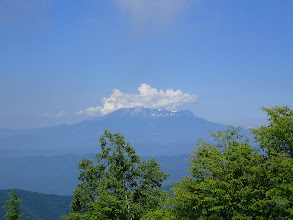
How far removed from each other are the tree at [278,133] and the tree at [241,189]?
0.97 meters

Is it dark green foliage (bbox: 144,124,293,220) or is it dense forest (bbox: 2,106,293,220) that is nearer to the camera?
dark green foliage (bbox: 144,124,293,220)

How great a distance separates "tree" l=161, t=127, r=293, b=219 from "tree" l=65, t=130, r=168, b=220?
10827 millimetres

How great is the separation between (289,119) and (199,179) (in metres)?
8.32

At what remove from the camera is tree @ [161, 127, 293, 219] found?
1599 centimetres

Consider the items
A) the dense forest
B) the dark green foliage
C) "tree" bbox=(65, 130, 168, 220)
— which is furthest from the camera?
"tree" bbox=(65, 130, 168, 220)

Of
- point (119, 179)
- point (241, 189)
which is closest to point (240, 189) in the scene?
point (241, 189)

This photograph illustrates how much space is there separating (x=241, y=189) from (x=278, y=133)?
16.1 ft

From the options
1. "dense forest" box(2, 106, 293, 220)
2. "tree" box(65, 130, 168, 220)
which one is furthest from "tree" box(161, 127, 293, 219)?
"tree" box(65, 130, 168, 220)

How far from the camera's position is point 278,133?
18109 mm

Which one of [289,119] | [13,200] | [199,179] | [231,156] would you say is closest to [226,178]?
[231,156]

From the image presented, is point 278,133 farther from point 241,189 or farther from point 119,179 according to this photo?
point 119,179

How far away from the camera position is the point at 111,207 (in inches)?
988

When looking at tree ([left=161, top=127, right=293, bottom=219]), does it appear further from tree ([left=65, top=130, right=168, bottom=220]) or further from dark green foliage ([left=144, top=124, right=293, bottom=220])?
tree ([left=65, top=130, right=168, bottom=220])

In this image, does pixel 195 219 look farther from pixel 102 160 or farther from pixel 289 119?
pixel 102 160
